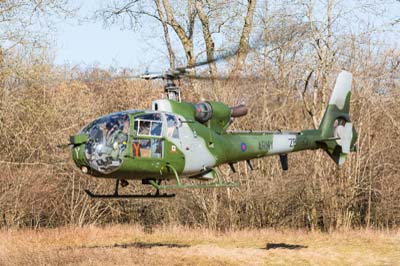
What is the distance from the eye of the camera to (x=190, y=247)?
57.7 ft

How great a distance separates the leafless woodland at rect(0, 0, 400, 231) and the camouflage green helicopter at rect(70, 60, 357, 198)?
24.6 feet

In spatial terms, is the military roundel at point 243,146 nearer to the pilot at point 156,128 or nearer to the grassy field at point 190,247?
the pilot at point 156,128

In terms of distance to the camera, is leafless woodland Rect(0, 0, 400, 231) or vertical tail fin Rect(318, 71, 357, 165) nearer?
vertical tail fin Rect(318, 71, 357, 165)

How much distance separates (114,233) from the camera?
21.7 m

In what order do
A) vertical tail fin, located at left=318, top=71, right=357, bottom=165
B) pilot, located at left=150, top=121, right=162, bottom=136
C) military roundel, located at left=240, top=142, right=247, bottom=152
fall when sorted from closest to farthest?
pilot, located at left=150, top=121, right=162, bottom=136 < military roundel, located at left=240, top=142, right=247, bottom=152 < vertical tail fin, located at left=318, top=71, right=357, bottom=165

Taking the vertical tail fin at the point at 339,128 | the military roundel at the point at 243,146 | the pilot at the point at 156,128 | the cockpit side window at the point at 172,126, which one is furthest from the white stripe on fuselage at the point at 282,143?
the pilot at the point at 156,128

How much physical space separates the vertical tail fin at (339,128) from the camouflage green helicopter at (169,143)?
2.35 feet

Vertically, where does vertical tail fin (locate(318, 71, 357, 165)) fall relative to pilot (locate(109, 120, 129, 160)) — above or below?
above

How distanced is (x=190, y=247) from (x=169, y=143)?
5841mm

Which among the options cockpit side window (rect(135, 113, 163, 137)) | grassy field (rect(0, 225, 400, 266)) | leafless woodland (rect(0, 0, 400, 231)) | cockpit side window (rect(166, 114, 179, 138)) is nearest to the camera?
cockpit side window (rect(135, 113, 163, 137))

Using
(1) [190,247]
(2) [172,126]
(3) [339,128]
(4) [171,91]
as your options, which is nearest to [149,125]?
(2) [172,126]

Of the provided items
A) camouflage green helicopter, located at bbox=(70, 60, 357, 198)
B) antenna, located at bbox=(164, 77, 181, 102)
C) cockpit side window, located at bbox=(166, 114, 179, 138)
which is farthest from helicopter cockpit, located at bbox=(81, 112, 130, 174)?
antenna, located at bbox=(164, 77, 181, 102)

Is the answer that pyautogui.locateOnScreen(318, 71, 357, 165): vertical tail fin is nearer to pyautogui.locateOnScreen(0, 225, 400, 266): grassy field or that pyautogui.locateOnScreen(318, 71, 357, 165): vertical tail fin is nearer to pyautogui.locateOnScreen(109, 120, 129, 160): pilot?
pyautogui.locateOnScreen(0, 225, 400, 266): grassy field

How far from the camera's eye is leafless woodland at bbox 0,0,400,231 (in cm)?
2200
